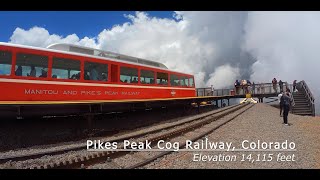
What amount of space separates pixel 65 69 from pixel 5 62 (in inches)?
92.4

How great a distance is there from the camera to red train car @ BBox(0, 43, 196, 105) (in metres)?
8.78

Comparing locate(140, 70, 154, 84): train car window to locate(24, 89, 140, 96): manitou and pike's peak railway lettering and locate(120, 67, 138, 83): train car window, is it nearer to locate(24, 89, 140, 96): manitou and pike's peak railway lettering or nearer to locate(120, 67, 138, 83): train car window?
locate(120, 67, 138, 83): train car window

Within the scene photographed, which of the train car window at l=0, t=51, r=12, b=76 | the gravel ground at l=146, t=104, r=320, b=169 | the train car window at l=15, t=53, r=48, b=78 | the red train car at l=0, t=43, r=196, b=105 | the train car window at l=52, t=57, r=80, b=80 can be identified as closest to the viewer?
the gravel ground at l=146, t=104, r=320, b=169

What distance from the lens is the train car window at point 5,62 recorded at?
8515 millimetres

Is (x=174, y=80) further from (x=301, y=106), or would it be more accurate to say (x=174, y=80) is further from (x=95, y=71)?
(x=301, y=106)

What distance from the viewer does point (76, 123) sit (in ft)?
→ 36.1

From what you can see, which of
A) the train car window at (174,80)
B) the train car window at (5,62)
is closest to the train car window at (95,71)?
the train car window at (5,62)

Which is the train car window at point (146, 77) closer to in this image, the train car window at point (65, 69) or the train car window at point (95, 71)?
the train car window at point (95, 71)

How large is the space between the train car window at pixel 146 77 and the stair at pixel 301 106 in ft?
45.5

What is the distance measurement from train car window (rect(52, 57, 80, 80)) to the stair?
19.0 m

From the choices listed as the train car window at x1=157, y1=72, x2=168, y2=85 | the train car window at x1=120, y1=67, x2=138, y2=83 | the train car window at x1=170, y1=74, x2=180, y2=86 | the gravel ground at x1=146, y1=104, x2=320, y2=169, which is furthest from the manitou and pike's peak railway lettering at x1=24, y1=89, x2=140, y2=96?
the gravel ground at x1=146, y1=104, x2=320, y2=169

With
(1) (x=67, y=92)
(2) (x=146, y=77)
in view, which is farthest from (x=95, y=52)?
(2) (x=146, y=77)

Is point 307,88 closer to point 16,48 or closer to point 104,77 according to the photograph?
point 104,77
